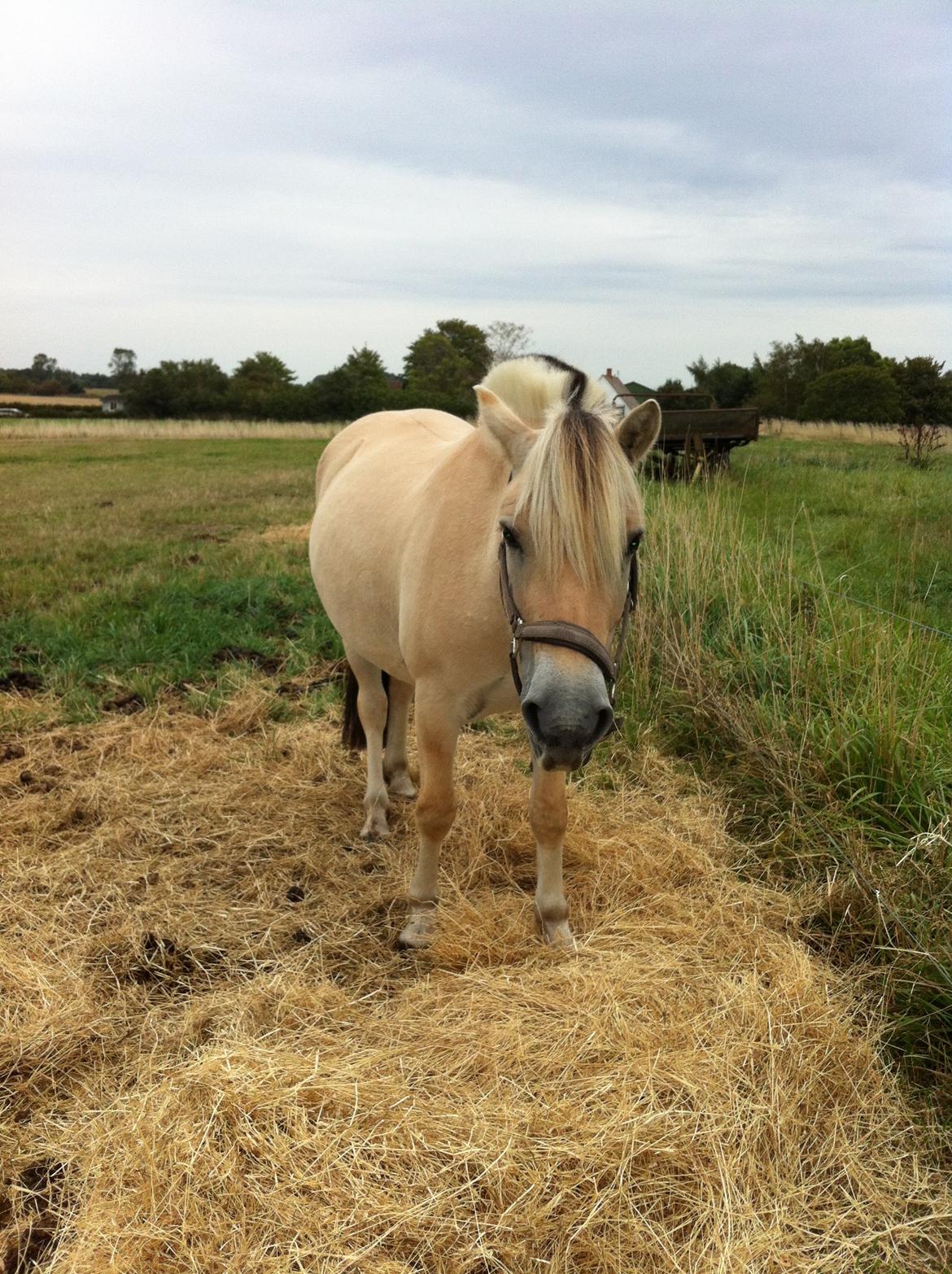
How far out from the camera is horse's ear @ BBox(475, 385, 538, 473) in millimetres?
2469

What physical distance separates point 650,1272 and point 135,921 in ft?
7.13

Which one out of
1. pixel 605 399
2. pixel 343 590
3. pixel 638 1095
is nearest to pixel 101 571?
pixel 343 590

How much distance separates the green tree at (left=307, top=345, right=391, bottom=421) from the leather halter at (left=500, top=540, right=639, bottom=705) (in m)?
44.0

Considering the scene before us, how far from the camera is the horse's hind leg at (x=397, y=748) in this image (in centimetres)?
439

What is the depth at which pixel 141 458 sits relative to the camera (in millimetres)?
25031

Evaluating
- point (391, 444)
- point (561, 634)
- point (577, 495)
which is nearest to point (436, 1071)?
point (561, 634)

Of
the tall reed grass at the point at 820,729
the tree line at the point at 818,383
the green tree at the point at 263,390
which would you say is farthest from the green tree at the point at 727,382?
the tall reed grass at the point at 820,729

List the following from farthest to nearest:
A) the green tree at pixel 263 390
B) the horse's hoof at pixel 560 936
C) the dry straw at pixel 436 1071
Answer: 1. the green tree at pixel 263 390
2. the horse's hoof at pixel 560 936
3. the dry straw at pixel 436 1071

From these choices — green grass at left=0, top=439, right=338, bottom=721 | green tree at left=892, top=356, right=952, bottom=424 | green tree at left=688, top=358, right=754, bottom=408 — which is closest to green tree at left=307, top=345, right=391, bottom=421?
green tree at left=688, top=358, right=754, bottom=408

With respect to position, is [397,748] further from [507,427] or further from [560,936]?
[507,427]

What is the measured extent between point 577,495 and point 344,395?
48.6 meters

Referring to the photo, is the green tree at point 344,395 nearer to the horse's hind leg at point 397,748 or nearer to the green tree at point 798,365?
the green tree at point 798,365

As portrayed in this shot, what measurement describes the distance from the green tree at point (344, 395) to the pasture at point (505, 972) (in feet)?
138

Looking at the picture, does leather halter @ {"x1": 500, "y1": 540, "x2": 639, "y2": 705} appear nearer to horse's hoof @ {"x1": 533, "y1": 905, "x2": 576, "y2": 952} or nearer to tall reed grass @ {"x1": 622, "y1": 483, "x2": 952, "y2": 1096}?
horse's hoof @ {"x1": 533, "y1": 905, "x2": 576, "y2": 952}
